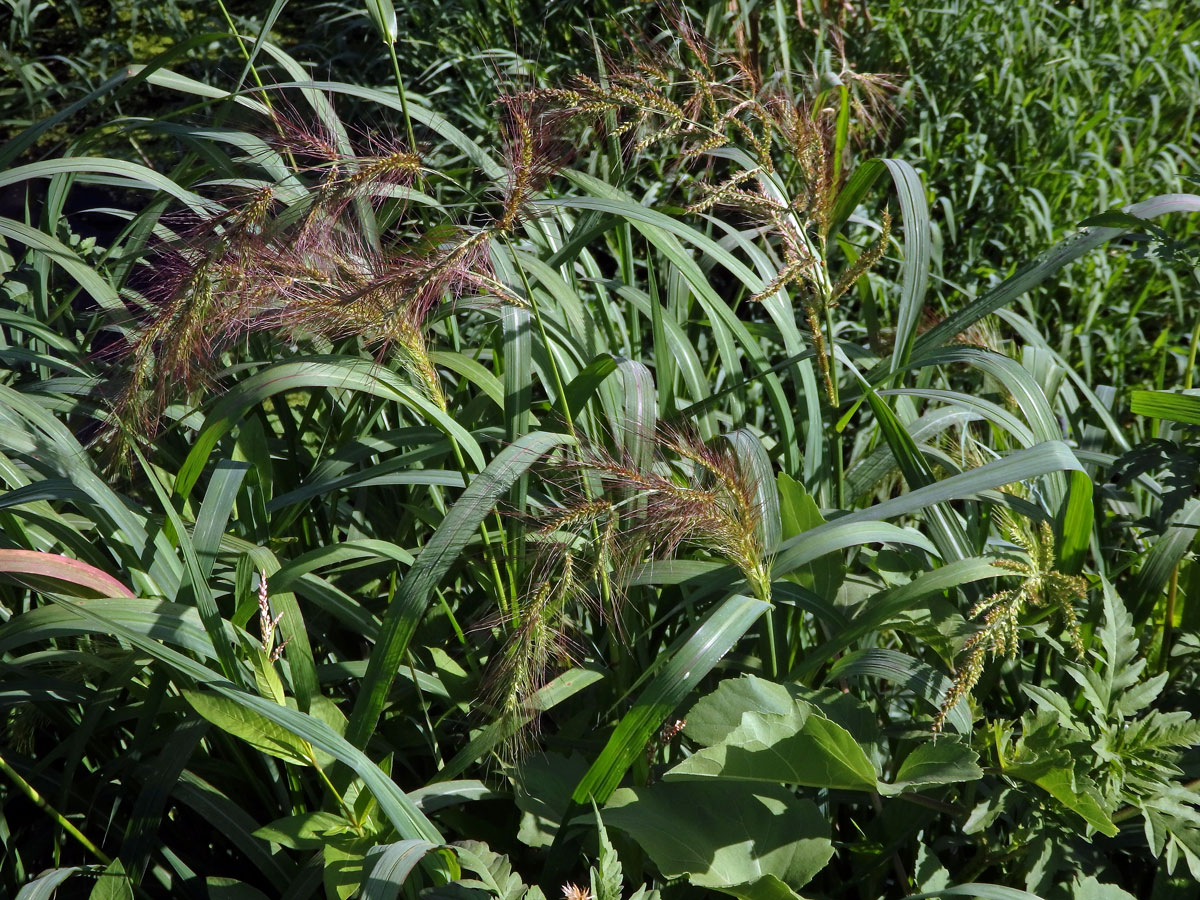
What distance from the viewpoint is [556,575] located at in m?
1.25

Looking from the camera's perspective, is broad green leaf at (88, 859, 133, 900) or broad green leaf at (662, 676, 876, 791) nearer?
broad green leaf at (662, 676, 876, 791)

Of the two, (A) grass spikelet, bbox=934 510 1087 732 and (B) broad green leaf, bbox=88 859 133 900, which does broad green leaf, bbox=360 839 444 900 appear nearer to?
(B) broad green leaf, bbox=88 859 133 900

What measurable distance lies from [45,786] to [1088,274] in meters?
2.71

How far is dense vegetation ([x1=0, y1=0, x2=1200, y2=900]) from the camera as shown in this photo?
3.46 ft

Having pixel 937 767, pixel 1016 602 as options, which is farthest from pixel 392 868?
pixel 1016 602

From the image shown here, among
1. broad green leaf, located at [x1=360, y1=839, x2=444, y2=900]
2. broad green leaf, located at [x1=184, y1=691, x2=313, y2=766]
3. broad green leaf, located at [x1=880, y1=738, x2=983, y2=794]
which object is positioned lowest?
broad green leaf, located at [x1=360, y1=839, x2=444, y2=900]

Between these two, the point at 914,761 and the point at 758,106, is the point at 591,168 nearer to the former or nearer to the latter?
the point at 758,106

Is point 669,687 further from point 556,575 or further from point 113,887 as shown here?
point 113,887

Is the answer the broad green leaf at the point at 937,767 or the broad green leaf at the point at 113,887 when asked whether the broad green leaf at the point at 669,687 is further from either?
the broad green leaf at the point at 113,887

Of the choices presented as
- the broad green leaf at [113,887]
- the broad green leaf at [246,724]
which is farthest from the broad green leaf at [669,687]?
the broad green leaf at [113,887]

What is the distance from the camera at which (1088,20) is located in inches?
126

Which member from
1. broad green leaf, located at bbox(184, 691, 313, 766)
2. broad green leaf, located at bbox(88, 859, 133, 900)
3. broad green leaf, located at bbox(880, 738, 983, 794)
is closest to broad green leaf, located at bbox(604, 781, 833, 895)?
broad green leaf, located at bbox(880, 738, 983, 794)

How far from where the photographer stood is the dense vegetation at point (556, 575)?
1.05m

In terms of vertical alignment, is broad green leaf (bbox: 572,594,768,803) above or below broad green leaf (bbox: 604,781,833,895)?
above
